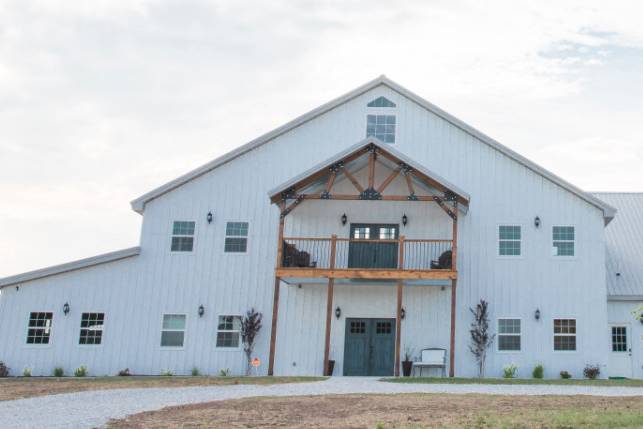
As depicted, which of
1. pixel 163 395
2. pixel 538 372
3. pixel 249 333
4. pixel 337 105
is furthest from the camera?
pixel 337 105

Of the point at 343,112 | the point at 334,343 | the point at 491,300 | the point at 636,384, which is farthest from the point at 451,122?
the point at 636,384

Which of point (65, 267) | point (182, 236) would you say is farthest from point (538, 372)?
point (65, 267)

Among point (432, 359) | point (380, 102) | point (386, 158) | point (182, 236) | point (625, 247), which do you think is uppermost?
point (380, 102)

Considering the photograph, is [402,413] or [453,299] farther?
[453,299]

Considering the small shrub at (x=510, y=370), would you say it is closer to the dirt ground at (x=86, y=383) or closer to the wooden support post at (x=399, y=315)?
the wooden support post at (x=399, y=315)

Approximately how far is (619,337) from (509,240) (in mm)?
5445

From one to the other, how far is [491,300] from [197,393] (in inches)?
432

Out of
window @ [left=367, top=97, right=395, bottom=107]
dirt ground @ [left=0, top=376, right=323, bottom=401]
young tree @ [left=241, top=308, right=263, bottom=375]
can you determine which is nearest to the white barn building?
young tree @ [left=241, top=308, right=263, bottom=375]

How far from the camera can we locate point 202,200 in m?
25.6

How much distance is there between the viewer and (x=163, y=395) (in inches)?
679

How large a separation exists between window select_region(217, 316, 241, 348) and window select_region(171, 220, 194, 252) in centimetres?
279

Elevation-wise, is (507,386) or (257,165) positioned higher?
(257,165)

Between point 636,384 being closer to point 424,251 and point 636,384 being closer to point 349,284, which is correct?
point 424,251

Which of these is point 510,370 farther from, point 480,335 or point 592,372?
point 592,372
